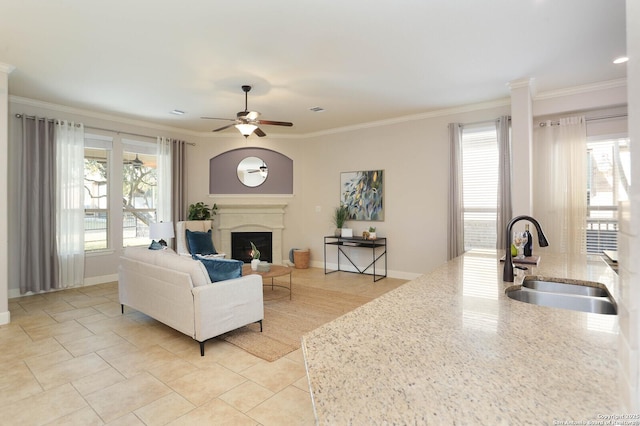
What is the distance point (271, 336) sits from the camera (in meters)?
3.40

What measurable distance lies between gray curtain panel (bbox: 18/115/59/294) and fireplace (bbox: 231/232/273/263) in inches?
119

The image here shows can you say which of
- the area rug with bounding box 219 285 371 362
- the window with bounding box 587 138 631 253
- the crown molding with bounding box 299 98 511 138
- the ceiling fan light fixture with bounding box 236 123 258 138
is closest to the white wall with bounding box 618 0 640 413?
the area rug with bounding box 219 285 371 362

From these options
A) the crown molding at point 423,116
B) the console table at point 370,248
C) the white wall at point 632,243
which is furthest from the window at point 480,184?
the white wall at point 632,243

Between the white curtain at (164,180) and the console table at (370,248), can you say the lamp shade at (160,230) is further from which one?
the console table at (370,248)

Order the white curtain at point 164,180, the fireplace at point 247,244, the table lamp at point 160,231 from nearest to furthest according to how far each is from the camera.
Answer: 1. the table lamp at point 160,231
2. the white curtain at point 164,180
3. the fireplace at point 247,244

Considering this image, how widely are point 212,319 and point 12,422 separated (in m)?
1.39

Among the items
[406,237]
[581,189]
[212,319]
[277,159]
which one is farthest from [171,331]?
[581,189]

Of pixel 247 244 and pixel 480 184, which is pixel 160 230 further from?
pixel 480 184

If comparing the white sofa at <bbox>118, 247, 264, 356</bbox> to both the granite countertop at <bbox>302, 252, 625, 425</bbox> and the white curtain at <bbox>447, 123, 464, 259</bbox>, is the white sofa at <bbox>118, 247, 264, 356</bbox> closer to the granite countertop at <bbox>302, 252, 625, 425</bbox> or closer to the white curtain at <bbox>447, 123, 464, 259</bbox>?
the granite countertop at <bbox>302, 252, 625, 425</bbox>

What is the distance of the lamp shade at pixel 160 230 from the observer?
17.4 ft

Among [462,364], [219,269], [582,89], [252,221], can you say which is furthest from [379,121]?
[462,364]

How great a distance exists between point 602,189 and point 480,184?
4.82ft

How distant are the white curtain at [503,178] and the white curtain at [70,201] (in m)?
6.49

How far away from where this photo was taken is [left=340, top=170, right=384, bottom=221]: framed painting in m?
6.22
